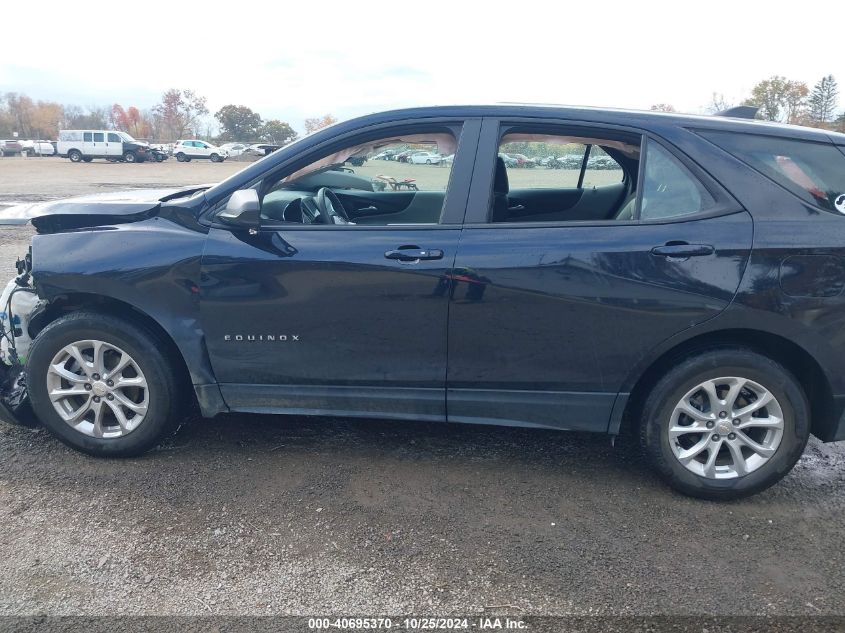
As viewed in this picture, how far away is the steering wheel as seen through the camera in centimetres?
372

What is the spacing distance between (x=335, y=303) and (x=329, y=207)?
0.77m

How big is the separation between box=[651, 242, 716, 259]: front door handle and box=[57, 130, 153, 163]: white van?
44.9 meters

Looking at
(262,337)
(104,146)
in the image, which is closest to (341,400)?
(262,337)

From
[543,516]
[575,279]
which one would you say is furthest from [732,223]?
[543,516]

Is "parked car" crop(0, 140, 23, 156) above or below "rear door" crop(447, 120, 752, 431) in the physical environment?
above

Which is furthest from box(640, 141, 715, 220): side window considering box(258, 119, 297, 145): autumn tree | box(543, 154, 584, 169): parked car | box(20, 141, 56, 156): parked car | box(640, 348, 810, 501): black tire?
box(258, 119, 297, 145): autumn tree

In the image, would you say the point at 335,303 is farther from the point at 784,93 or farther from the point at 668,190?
the point at 784,93

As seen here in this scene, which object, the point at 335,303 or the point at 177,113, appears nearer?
the point at 335,303

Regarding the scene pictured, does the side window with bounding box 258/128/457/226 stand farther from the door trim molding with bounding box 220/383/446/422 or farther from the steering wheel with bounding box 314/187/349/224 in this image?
the door trim molding with bounding box 220/383/446/422

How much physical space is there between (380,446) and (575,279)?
1497mm

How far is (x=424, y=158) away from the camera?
142 inches

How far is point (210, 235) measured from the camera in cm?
343

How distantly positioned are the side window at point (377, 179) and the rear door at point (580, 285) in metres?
0.27

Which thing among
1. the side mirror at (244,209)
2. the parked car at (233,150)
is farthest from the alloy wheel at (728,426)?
the parked car at (233,150)
